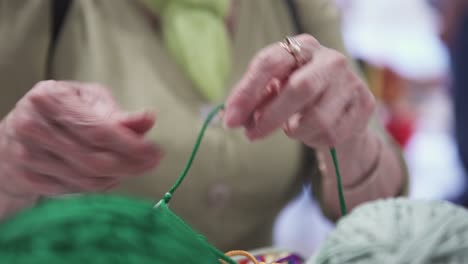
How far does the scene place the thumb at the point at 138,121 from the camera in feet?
0.94

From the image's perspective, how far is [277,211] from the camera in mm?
521

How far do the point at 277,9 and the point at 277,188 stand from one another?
0.17 m

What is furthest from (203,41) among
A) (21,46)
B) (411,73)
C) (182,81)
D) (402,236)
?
(411,73)

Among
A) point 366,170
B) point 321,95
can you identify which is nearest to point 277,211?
point 366,170

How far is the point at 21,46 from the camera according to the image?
37 centimetres

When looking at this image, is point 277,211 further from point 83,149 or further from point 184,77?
point 83,149

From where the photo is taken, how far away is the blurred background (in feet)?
4.16

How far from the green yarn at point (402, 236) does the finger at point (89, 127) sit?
12 cm

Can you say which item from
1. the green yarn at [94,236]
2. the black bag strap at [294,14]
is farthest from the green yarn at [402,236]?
the black bag strap at [294,14]

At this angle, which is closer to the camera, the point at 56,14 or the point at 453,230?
the point at 453,230

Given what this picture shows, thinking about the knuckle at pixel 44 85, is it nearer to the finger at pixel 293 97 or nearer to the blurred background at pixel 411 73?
the finger at pixel 293 97

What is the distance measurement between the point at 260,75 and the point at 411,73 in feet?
3.84

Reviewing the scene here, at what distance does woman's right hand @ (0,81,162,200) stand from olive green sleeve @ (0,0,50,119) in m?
0.04

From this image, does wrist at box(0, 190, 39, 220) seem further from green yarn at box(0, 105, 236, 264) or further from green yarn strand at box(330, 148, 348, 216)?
green yarn strand at box(330, 148, 348, 216)
